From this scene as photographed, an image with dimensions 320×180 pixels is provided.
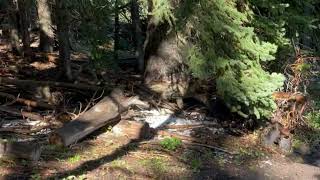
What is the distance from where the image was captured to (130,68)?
15508 millimetres

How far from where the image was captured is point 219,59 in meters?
9.08

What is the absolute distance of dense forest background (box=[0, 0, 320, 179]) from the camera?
29.9ft

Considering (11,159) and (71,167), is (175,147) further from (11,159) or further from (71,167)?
(11,159)

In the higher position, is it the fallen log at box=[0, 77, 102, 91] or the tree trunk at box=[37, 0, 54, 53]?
the tree trunk at box=[37, 0, 54, 53]

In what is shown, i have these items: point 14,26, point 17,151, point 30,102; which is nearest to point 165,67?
point 30,102

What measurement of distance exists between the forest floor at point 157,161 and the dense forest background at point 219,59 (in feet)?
2.77

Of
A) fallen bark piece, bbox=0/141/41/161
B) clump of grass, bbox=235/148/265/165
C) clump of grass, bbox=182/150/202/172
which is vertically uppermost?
fallen bark piece, bbox=0/141/41/161

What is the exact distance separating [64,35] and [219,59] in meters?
4.80

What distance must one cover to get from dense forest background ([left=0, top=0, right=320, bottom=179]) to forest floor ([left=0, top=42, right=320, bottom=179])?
844 mm

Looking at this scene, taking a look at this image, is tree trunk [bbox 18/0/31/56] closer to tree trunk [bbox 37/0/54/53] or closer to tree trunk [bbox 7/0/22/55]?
tree trunk [bbox 7/0/22/55]

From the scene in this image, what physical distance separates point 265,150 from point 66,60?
19.7ft

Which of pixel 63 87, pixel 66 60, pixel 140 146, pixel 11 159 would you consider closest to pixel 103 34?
pixel 66 60

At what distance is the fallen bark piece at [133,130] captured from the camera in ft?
29.8

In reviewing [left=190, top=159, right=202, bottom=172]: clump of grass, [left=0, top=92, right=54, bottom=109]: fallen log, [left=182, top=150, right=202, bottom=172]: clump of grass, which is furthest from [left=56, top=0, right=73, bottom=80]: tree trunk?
[left=190, top=159, right=202, bottom=172]: clump of grass
